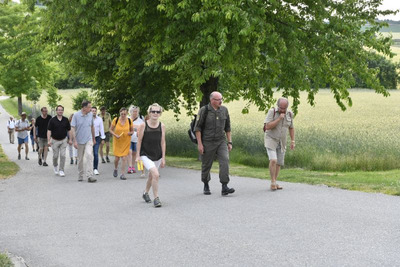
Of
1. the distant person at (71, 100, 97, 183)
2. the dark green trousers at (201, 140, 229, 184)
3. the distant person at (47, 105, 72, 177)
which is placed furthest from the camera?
the distant person at (47, 105, 72, 177)

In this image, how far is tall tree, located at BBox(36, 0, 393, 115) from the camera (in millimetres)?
14227

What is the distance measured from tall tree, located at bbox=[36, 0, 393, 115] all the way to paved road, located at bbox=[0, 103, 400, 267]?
3.67 metres

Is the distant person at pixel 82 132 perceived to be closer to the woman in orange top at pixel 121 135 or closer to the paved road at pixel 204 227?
the woman in orange top at pixel 121 135

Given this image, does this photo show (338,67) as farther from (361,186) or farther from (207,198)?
(207,198)

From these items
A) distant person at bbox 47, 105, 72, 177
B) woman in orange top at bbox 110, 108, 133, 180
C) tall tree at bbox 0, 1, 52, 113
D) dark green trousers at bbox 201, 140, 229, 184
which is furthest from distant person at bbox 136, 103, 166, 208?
tall tree at bbox 0, 1, 52, 113

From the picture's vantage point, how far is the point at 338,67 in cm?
1695

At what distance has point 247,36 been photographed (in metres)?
14.4

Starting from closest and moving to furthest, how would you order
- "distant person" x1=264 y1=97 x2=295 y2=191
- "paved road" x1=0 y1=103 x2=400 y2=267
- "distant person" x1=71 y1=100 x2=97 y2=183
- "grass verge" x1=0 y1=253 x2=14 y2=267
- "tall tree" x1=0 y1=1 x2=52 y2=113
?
"grass verge" x1=0 y1=253 x2=14 y2=267, "paved road" x1=0 y1=103 x2=400 y2=267, "distant person" x1=264 y1=97 x2=295 y2=191, "distant person" x1=71 y1=100 x2=97 y2=183, "tall tree" x1=0 y1=1 x2=52 y2=113

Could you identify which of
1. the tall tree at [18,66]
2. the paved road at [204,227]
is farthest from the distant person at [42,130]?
the tall tree at [18,66]

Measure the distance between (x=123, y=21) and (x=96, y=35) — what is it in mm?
2760

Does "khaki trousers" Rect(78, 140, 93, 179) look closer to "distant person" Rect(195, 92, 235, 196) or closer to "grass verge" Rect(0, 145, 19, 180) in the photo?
"grass verge" Rect(0, 145, 19, 180)

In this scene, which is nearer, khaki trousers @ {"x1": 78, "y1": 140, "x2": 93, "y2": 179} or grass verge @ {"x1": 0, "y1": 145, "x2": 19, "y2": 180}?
khaki trousers @ {"x1": 78, "y1": 140, "x2": 93, "y2": 179}

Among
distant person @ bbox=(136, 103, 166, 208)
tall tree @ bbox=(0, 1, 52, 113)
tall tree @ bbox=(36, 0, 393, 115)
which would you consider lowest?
distant person @ bbox=(136, 103, 166, 208)

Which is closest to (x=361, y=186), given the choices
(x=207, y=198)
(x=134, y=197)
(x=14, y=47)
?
(x=207, y=198)
